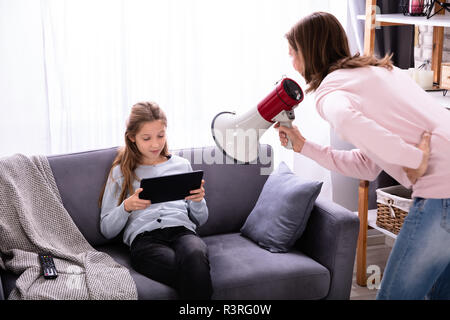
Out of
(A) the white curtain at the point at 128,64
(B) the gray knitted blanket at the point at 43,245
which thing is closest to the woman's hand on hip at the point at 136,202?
(B) the gray knitted blanket at the point at 43,245

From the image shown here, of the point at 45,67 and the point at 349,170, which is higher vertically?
the point at 45,67

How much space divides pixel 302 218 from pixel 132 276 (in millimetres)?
729

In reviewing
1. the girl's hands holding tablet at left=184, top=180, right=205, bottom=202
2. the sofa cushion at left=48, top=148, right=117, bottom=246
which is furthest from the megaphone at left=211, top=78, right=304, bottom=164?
the sofa cushion at left=48, top=148, right=117, bottom=246

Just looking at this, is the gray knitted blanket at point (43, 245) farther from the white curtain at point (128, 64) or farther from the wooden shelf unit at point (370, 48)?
the wooden shelf unit at point (370, 48)

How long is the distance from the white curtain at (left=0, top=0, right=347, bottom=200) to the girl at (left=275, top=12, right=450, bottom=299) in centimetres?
84

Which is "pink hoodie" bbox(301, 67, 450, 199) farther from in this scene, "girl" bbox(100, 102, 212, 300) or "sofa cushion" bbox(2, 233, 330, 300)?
"girl" bbox(100, 102, 212, 300)

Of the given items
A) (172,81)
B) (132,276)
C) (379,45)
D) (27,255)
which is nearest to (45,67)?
(172,81)

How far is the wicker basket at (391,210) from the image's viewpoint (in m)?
2.63

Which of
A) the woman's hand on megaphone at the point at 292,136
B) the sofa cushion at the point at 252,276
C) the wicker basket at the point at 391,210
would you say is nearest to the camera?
the woman's hand on megaphone at the point at 292,136

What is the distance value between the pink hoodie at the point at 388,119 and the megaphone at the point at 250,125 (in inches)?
3.9

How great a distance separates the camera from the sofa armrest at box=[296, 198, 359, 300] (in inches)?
88.3

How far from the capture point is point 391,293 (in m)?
1.70

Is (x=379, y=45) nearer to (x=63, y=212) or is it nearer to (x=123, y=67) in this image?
(x=123, y=67)

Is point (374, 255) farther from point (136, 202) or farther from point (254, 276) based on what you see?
point (136, 202)
